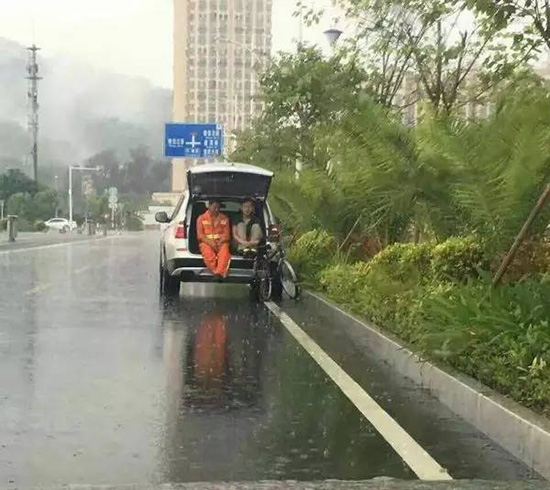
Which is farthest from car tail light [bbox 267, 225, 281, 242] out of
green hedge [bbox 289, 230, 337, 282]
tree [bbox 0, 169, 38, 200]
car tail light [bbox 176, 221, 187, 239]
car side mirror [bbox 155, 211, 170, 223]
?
tree [bbox 0, 169, 38, 200]

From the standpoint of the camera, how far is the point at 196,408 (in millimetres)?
6547

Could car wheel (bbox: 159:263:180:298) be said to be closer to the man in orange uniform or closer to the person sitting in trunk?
the man in orange uniform

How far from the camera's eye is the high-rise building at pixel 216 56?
46812mm

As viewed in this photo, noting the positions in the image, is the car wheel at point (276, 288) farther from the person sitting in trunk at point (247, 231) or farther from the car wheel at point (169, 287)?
the car wheel at point (169, 287)

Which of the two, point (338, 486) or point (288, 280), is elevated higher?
point (288, 280)

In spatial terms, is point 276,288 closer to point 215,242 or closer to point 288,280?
point 288,280

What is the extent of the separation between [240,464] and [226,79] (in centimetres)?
4801

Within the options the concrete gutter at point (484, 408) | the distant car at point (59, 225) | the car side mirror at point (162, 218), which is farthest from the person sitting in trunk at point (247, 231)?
the distant car at point (59, 225)

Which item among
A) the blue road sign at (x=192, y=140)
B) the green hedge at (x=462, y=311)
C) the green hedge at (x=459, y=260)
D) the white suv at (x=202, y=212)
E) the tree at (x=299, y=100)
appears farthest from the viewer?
the blue road sign at (x=192, y=140)

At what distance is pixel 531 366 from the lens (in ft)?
19.8

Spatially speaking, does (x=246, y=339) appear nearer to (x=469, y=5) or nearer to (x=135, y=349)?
(x=135, y=349)

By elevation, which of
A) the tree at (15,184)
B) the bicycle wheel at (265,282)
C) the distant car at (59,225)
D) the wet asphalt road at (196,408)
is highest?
the tree at (15,184)

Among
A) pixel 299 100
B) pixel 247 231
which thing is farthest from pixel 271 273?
pixel 299 100

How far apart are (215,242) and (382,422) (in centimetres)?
829
